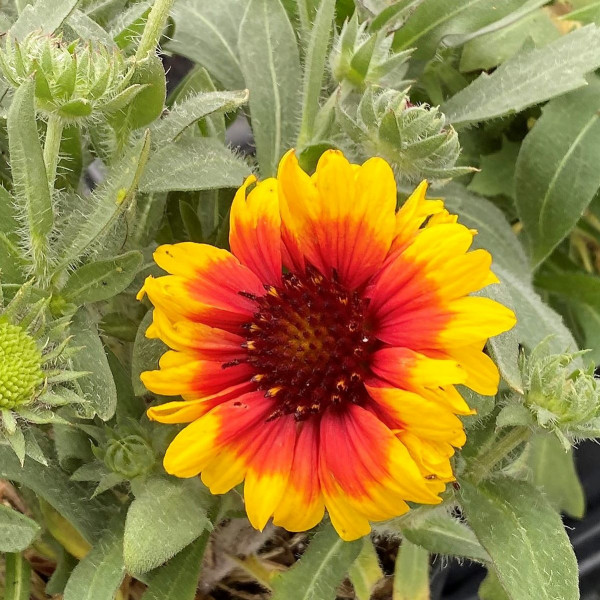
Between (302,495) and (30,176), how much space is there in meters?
0.32

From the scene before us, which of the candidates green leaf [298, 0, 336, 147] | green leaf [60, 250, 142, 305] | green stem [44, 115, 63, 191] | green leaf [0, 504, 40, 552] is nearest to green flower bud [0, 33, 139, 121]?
green stem [44, 115, 63, 191]

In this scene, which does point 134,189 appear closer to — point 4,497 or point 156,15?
point 156,15

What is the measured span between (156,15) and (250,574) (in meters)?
0.66

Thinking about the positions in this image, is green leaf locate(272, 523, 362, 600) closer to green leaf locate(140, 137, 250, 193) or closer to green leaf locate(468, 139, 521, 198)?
green leaf locate(140, 137, 250, 193)

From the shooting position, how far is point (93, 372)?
0.62 m

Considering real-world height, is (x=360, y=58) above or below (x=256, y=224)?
above

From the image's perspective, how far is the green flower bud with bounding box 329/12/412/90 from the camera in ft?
2.55

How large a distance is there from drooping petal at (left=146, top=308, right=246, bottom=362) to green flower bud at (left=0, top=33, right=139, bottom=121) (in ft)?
0.58

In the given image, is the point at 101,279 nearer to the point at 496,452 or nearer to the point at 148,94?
the point at 148,94

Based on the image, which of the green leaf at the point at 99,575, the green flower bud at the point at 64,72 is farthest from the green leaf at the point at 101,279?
the green leaf at the point at 99,575

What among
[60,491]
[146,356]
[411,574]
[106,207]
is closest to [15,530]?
[60,491]

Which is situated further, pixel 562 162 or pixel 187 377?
pixel 562 162

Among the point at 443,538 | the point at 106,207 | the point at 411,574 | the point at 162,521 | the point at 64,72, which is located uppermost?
the point at 64,72

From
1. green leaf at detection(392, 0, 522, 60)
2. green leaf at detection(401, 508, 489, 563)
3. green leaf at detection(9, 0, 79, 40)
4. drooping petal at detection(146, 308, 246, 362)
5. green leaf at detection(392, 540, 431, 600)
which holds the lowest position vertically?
green leaf at detection(392, 540, 431, 600)
